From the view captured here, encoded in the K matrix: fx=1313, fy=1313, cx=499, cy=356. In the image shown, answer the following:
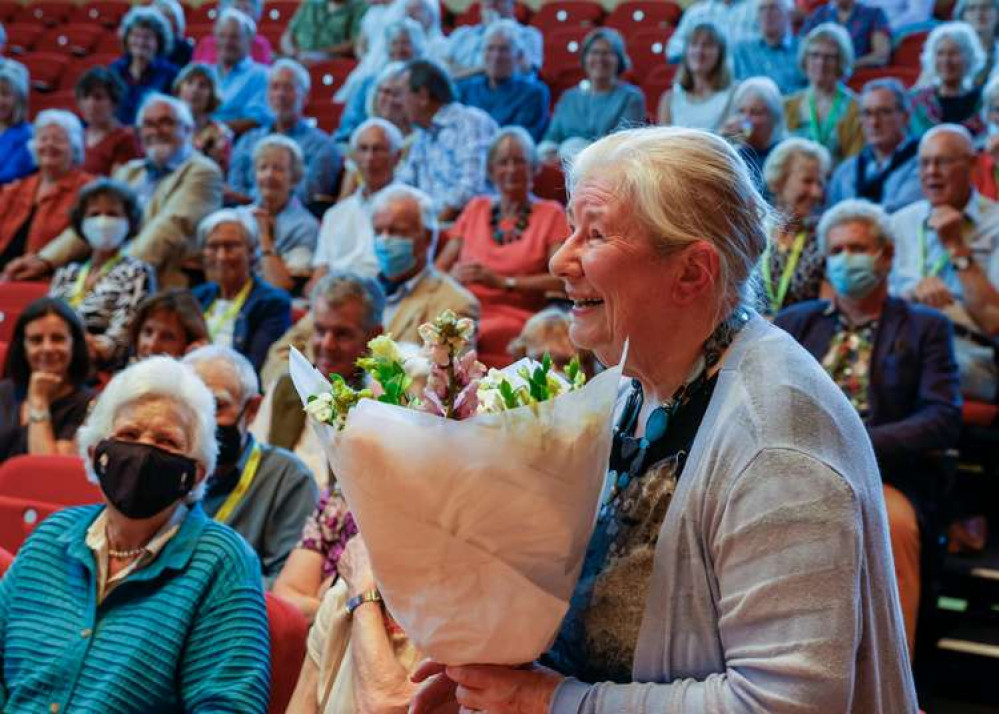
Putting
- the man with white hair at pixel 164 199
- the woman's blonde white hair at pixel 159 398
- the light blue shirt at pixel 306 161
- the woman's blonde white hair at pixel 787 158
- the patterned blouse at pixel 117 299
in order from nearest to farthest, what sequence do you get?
the woman's blonde white hair at pixel 159 398 → the woman's blonde white hair at pixel 787 158 → the patterned blouse at pixel 117 299 → the man with white hair at pixel 164 199 → the light blue shirt at pixel 306 161

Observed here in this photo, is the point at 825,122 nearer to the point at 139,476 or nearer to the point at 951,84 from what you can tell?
the point at 951,84

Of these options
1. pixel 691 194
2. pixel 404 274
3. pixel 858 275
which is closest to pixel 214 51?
pixel 404 274

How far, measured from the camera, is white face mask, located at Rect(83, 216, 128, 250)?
200 inches

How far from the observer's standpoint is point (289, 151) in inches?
Result: 225

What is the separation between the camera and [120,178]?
6.13 meters

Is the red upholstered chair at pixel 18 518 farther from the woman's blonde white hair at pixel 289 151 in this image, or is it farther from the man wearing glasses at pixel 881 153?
the man wearing glasses at pixel 881 153

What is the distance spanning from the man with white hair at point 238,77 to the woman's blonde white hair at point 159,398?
4858 mm

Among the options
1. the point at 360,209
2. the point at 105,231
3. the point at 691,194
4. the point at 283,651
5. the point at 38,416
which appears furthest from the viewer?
the point at 360,209

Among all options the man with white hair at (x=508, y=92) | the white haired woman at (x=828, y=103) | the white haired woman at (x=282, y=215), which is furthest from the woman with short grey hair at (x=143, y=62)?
the white haired woman at (x=828, y=103)

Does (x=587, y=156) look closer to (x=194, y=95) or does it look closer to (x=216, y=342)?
(x=216, y=342)

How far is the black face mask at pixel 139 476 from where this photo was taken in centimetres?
227

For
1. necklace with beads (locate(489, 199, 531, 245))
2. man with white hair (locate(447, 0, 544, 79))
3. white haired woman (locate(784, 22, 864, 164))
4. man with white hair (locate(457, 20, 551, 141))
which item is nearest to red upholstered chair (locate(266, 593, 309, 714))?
necklace with beads (locate(489, 199, 531, 245))

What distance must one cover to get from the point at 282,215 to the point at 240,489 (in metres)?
2.80

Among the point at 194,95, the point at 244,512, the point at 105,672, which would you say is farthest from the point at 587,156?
the point at 194,95
